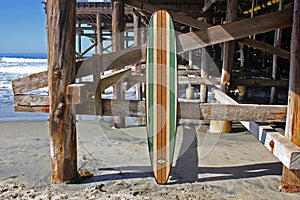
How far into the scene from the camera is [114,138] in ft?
17.8

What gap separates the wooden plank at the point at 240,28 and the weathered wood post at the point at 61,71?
4.10ft

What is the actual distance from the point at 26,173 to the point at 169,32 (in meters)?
2.49

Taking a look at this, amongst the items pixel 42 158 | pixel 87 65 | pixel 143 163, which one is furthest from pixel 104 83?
pixel 42 158

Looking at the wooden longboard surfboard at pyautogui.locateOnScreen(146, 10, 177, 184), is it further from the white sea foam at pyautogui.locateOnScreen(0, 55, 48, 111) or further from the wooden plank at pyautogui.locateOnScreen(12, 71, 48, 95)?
the white sea foam at pyautogui.locateOnScreen(0, 55, 48, 111)

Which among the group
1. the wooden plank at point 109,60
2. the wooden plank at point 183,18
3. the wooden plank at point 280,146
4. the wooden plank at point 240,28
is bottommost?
the wooden plank at point 280,146

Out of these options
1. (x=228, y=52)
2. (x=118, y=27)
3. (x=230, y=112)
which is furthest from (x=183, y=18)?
(x=230, y=112)

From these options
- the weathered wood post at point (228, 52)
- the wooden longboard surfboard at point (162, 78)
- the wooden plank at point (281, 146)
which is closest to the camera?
the wooden plank at point (281, 146)

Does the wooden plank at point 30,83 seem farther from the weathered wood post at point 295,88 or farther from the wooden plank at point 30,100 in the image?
the weathered wood post at point 295,88

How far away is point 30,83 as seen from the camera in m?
3.06

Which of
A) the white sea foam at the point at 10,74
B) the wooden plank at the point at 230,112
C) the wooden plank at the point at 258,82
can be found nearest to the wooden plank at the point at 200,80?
the wooden plank at the point at 258,82

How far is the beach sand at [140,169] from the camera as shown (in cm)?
303

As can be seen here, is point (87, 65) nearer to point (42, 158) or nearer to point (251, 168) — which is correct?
point (42, 158)

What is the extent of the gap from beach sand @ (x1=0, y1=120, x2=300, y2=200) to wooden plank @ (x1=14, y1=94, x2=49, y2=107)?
927 mm

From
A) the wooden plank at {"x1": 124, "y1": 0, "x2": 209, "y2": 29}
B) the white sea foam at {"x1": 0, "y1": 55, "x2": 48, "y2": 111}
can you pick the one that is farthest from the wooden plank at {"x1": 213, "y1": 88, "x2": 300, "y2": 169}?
the white sea foam at {"x1": 0, "y1": 55, "x2": 48, "y2": 111}
